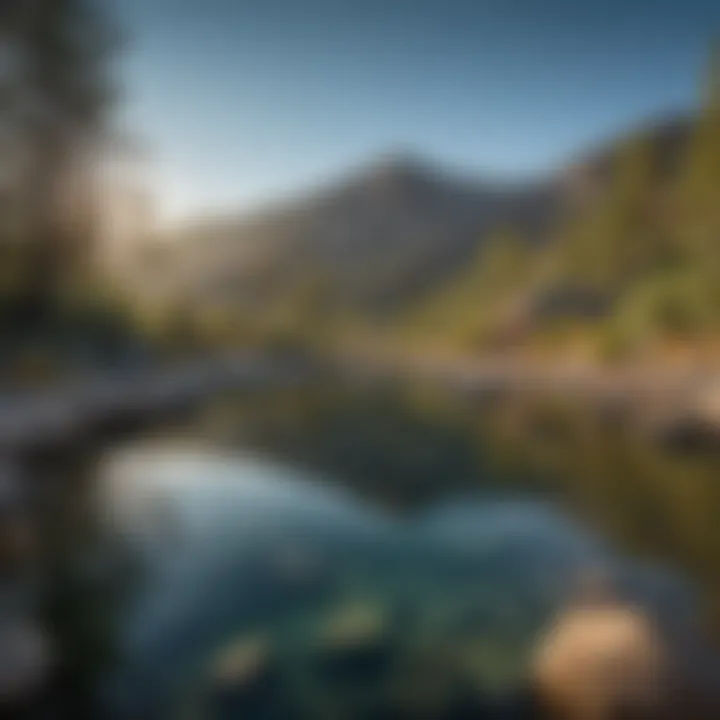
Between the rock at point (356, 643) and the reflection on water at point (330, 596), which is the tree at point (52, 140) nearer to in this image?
the reflection on water at point (330, 596)

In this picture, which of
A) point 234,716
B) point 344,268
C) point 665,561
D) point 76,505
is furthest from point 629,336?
point 344,268

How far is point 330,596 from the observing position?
8.30m

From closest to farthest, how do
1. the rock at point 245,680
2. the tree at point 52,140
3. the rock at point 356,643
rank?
the rock at point 245,680, the rock at point 356,643, the tree at point 52,140

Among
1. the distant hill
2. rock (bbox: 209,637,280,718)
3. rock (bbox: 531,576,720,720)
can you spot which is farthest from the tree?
rock (bbox: 531,576,720,720)

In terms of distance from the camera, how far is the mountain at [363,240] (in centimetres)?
4391

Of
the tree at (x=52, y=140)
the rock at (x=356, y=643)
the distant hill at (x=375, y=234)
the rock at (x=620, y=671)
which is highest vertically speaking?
the distant hill at (x=375, y=234)

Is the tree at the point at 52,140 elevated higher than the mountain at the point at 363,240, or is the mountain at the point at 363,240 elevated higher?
the mountain at the point at 363,240

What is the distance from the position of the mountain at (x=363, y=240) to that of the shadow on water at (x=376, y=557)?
7352 mm

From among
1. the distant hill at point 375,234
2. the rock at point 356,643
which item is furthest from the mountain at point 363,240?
the rock at point 356,643

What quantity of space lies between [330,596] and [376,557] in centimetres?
161

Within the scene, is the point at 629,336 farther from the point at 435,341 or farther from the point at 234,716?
the point at 234,716

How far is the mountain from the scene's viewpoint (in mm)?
43906

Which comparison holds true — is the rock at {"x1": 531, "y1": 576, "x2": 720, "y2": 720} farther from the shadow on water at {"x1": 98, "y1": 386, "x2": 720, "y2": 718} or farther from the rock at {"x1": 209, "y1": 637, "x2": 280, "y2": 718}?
the rock at {"x1": 209, "y1": 637, "x2": 280, "y2": 718}

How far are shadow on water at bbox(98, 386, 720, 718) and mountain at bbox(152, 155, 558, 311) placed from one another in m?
7.35
